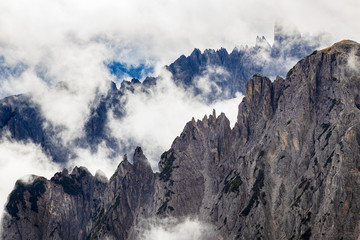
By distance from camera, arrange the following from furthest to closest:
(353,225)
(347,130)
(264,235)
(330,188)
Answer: (264,235)
(347,130)
(330,188)
(353,225)

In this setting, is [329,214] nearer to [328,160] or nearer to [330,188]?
[330,188]

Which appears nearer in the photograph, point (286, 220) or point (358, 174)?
point (358, 174)

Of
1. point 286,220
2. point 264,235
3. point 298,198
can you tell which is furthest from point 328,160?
point 264,235

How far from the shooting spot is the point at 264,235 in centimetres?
19975

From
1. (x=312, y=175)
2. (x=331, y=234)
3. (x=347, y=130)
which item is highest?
(x=347, y=130)

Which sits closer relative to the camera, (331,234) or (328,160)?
(331,234)

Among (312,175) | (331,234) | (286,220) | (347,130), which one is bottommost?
(331,234)

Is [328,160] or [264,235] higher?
[328,160]

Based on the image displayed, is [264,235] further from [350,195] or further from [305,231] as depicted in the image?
[350,195]

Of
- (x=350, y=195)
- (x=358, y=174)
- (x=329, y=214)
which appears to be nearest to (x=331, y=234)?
(x=329, y=214)

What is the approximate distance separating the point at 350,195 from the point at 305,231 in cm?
2587

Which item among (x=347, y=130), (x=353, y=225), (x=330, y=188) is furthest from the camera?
(x=347, y=130)

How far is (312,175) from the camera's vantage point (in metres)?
196

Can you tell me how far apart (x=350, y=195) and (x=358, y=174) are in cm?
1088
